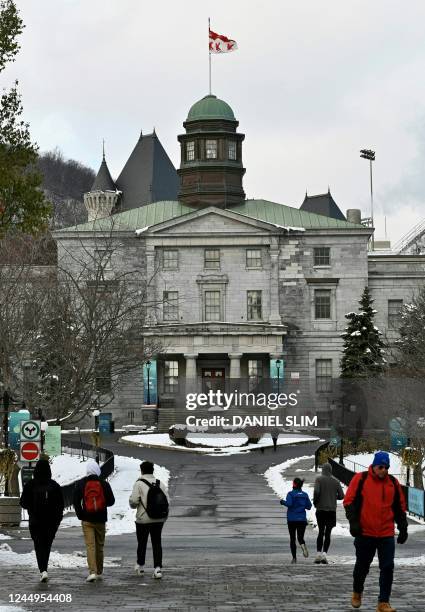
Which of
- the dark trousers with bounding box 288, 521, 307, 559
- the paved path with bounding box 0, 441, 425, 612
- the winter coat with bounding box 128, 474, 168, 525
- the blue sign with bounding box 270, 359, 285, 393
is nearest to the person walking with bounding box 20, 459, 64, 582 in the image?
the paved path with bounding box 0, 441, 425, 612

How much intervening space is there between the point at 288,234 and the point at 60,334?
47.4m

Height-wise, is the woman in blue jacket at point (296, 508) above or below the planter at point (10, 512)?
above

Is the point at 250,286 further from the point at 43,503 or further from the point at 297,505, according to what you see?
the point at 43,503

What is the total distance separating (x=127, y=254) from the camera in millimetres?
97250

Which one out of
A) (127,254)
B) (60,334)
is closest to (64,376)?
(60,334)

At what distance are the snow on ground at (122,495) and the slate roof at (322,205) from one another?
3090 inches

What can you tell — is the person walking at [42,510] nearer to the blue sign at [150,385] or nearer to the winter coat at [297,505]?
the winter coat at [297,505]

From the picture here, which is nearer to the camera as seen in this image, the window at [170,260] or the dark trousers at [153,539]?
the dark trousers at [153,539]

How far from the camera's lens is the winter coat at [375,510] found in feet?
53.6

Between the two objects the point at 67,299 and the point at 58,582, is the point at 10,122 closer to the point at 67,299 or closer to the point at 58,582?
the point at 58,582

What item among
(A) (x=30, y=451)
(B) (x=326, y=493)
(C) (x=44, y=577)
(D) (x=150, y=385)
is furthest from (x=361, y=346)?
(C) (x=44, y=577)

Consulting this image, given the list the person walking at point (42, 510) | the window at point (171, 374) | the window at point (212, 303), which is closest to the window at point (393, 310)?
the window at point (212, 303)

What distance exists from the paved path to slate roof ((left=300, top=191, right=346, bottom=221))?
317 feet

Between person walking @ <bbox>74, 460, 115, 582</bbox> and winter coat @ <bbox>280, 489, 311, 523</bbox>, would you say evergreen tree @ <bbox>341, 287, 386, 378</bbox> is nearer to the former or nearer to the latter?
winter coat @ <bbox>280, 489, 311, 523</bbox>
